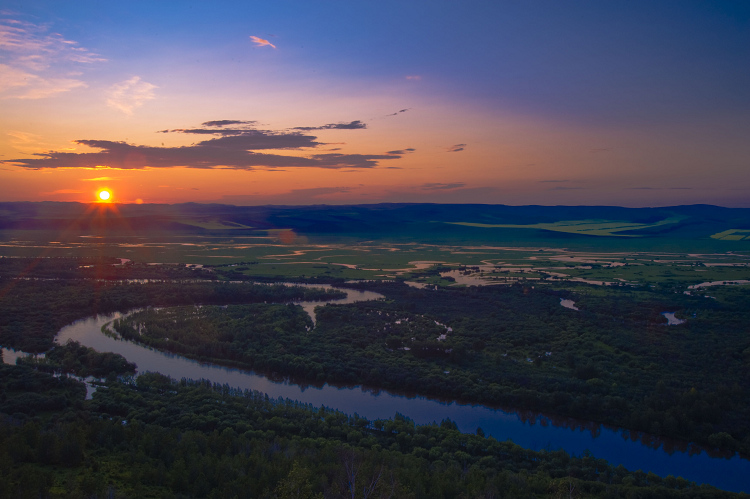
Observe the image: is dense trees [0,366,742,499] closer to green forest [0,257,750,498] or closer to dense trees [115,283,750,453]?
green forest [0,257,750,498]

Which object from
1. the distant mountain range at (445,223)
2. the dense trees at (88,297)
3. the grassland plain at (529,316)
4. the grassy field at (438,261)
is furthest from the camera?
the distant mountain range at (445,223)

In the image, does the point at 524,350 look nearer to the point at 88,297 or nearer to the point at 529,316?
the point at 529,316

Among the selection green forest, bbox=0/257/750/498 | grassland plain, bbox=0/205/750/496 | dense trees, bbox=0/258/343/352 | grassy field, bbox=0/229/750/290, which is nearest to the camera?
green forest, bbox=0/257/750/498

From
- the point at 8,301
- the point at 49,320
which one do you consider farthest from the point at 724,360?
the point at 8,301

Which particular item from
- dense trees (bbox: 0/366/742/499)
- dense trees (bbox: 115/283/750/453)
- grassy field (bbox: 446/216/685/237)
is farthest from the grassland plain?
grassy field (bbox: 446/216/685/237)

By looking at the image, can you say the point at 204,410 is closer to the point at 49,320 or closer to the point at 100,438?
the point at 100,438

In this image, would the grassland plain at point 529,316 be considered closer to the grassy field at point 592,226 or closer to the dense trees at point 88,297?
the dense trees at point 88,297

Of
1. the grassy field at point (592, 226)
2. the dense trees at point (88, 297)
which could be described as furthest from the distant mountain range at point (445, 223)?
the dense trees at point (88, 297)

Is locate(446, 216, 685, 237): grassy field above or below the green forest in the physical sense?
above
